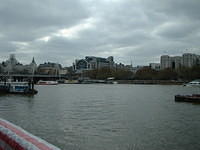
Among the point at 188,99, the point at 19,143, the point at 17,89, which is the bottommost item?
the point at 188,99

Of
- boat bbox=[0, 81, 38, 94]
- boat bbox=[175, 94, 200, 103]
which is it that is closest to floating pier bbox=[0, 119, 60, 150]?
boat bbox=[175, 94, 200, 103]

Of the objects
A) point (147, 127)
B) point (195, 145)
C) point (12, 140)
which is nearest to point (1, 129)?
point (12, 140)

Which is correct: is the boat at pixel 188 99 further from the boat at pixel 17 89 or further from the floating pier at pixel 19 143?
the floating pier at pixel 19 143

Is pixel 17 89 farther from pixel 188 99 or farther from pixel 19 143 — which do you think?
pixel 19 143

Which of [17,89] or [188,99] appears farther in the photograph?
[17,89]

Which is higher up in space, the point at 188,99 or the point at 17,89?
the point at 17,89

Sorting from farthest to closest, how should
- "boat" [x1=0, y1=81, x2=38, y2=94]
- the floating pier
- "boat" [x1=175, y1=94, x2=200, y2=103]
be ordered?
"boat" [x1=0, y1=81, x2=38, y2=94]
"boat" [x1=175, y1=94, x2=200, y2=103]
the floating pier

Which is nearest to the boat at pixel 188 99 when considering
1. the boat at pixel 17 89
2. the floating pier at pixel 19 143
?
the boat at pixel 17 89

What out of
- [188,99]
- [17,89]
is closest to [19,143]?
[188,99]

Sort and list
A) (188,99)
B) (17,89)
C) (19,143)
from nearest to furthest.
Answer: (19,143)
(188,99)
(17,89)

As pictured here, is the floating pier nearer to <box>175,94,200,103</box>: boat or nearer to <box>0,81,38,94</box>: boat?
<box>175,94,200,103</box>: boat

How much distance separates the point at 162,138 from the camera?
52.3 feet

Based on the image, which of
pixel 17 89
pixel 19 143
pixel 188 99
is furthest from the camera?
pixel 17 89

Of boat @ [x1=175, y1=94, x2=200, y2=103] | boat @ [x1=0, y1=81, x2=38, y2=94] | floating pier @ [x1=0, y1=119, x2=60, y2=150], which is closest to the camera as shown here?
floating pier @ [x1=0, y1=119, x2=60, y2=150]
